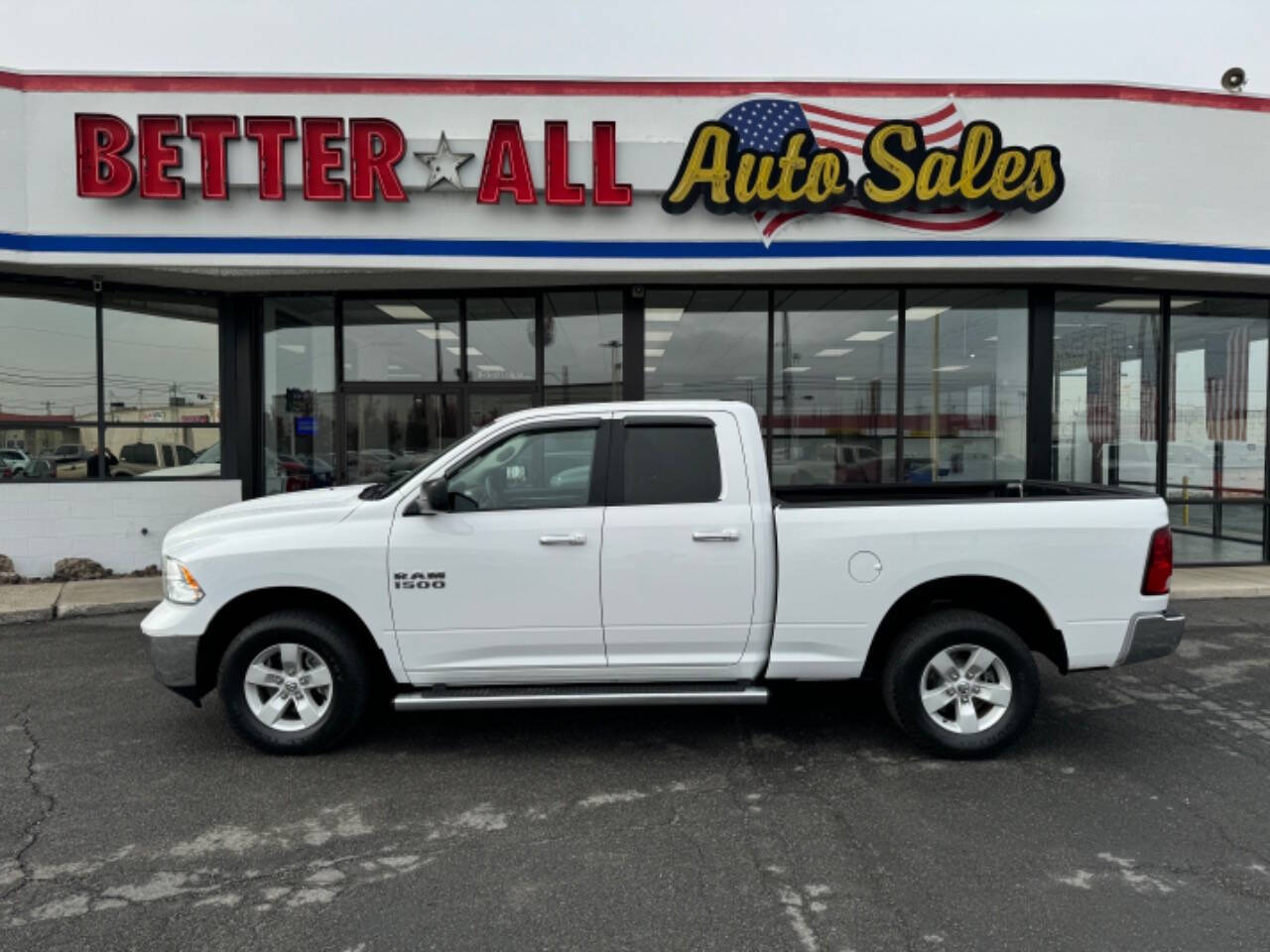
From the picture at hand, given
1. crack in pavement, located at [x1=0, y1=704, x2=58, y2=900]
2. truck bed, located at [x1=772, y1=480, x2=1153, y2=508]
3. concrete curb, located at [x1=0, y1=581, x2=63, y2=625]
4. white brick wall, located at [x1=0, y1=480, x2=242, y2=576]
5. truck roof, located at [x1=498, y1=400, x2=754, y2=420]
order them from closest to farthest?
1. crack in pavement, located at [x1=0, y1=704, x2=58, y2=900]
2. truck roof, located at [x1=498, y1=400, x2=754, y2=420]
3. truck bed, located at [x1=772, y1=480, x2=1153, y2=508]
4. concrete curb, located at [x1=0, y1=581, x2=63, y2=625]
5. white brick wall, located at [x1=0, y1=480, x2=242, y2=576]

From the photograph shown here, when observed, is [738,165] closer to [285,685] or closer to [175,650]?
[285,685]

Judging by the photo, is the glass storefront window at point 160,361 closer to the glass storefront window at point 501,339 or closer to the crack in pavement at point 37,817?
the glass storefront window at point 501,339

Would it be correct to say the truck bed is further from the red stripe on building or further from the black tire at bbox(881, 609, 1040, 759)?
the red stripe on building

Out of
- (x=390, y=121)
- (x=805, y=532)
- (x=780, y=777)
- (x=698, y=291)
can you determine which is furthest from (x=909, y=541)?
(x=390, y=121)

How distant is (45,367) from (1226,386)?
585 inches

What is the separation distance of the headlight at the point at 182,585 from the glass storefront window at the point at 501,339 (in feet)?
20.5

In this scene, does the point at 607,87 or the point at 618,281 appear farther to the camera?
the point at 618,281

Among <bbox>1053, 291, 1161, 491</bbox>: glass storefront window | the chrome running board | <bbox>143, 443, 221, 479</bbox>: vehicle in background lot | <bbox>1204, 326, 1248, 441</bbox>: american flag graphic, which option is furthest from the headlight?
<bbox>1204, 326, 1248, 441</bbox>: american flag graphic

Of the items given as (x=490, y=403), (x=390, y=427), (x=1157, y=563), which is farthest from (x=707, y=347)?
(x=1157, y=563)

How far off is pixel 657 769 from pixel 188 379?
8.58 meters

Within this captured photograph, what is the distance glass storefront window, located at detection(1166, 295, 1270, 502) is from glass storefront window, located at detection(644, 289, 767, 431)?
5.51 meters

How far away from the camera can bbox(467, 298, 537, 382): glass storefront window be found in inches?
415

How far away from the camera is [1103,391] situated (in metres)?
10.8

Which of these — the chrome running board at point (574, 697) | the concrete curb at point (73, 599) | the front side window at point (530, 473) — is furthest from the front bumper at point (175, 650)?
the concrete curb at point (73, 599)
